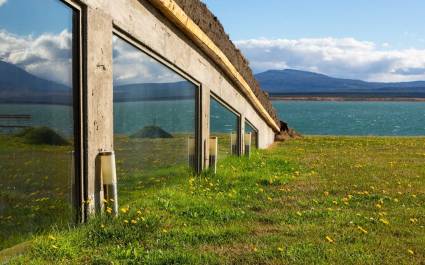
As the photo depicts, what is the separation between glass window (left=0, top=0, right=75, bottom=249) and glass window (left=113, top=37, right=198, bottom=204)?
1191 mm

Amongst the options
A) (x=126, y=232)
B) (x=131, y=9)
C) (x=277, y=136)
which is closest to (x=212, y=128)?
(x=131, y=9)

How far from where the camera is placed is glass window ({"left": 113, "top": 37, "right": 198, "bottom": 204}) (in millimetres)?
7496

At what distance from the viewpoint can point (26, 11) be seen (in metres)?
5.46

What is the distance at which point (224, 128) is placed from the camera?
1426 cm

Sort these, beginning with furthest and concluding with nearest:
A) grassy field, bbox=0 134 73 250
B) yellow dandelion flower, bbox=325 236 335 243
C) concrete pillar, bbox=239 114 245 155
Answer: concrete pillar, bbox=239 114 245 155, yellow dandelion flower, bbox=325 236 335 243, grassy field, bbox=0 134 73 250

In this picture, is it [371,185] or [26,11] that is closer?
[26,11]

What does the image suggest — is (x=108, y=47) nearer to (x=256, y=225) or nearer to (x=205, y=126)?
(x=256, y=225)

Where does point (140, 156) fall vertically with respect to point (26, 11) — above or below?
below

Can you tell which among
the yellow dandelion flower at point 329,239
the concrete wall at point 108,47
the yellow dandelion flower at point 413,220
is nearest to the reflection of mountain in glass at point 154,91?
the concrete wall at point 108,47

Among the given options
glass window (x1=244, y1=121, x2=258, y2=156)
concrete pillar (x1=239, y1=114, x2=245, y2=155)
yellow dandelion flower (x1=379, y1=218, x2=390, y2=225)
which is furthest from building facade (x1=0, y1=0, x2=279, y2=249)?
glass window (x1=244, y1=121, x2=258, y2=156)

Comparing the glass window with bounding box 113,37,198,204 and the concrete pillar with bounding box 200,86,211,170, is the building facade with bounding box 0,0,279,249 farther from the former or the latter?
the concrete pillar with bounding box 200,86,211,170

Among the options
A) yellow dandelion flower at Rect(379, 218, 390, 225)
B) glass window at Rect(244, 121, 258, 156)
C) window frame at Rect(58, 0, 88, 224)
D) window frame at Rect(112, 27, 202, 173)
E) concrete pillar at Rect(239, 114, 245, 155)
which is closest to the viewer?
window frame at Rect(58, 0, 88, 224)

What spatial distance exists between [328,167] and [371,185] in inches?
121

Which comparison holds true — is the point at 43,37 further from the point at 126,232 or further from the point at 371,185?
the point at 371,185
